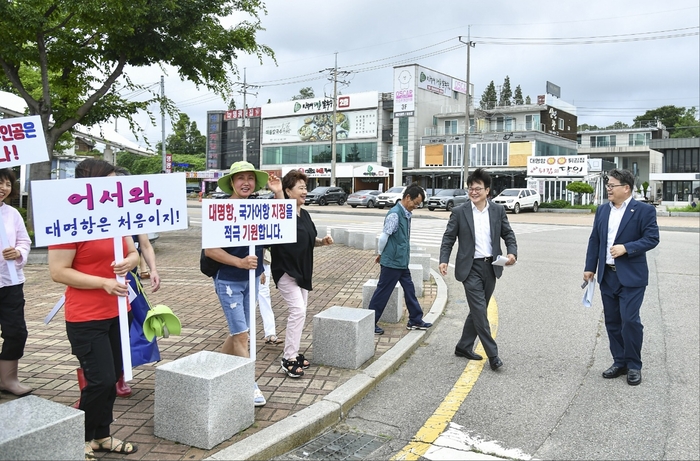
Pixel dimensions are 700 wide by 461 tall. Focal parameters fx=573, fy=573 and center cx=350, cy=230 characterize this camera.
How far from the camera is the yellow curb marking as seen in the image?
3789mm

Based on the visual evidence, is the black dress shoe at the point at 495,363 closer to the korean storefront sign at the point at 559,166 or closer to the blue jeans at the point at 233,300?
the blue jeans at the point at 233,300

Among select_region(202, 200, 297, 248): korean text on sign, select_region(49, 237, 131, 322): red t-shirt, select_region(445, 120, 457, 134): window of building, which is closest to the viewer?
select_region(49, 237, 131, 322): red t-shirt

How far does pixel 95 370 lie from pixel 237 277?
129 centimetres

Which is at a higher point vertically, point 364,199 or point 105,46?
point 105,46

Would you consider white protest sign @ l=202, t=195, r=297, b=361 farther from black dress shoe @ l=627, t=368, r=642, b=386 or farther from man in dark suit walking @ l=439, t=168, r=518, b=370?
black dress shoe @ l=627, t=368, r=642, b=386

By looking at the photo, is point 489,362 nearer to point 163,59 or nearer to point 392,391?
point 392,391

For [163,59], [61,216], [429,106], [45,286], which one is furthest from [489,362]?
[429,106]

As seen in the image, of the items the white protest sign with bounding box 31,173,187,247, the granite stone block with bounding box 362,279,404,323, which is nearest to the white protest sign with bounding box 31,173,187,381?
the white protest sign with bounding box 31,173,187,247

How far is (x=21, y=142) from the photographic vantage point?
4.54m

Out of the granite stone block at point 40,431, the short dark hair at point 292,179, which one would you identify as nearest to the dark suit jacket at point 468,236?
the short dark hair at point 292,179

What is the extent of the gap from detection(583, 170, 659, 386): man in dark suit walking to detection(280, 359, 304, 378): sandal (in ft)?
9.15

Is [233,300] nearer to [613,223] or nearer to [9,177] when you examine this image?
[9,177]

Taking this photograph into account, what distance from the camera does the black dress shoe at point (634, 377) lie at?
200 inches

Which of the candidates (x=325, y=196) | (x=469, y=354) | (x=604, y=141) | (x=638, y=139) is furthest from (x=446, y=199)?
(x=638, y=139)
